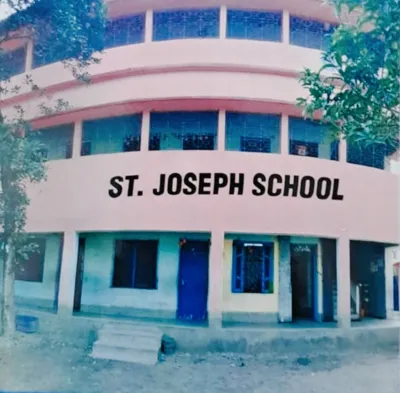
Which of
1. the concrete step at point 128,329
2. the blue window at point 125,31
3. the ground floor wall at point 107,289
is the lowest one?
the concrete step at point 128,329

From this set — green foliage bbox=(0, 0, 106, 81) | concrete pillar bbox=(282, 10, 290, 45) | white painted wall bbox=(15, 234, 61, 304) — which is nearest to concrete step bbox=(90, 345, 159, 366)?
white painted wall bbox=(15, 234, 61, 304)

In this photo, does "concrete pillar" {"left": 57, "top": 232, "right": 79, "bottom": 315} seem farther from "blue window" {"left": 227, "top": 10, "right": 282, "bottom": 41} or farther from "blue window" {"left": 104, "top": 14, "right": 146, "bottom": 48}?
"blue window" {"left": 227, "top": 10, "right": 282, "bottom": 41}

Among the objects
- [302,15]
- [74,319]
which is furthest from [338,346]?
[302,15]

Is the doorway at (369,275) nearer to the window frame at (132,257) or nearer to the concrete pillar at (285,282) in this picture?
the concrete pillar at (285,282)

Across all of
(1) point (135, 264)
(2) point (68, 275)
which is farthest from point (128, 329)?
(2) point (68, 275)

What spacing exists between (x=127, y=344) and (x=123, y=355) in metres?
0.10

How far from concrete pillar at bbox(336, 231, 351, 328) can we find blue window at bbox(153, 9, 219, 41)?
2.51 metres

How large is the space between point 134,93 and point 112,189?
994 mm

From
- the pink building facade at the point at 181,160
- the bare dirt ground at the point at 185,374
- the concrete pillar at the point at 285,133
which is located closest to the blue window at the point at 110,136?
the pink building facade at the point at 181,160

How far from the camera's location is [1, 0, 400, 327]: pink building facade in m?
3.55

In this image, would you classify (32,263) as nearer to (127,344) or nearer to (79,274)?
(79,274)

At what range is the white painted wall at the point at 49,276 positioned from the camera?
3.47 metres

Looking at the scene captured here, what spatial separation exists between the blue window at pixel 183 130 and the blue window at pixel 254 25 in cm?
85

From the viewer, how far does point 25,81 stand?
3.43m
